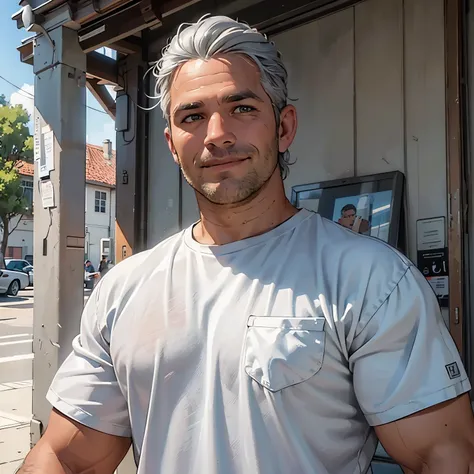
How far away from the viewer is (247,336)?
121 centimetres

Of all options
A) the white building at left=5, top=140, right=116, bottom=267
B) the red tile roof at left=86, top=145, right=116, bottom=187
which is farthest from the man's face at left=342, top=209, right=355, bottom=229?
the white building at left=5, top=140, right=116, bottom=267

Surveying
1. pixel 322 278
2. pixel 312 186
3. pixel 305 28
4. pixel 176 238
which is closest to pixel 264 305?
pixel 322 278

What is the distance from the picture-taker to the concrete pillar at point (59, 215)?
3.21 metres

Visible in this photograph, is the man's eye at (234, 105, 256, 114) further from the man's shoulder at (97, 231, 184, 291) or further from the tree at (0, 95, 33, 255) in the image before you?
the tree at (0, 95, 33, 255)

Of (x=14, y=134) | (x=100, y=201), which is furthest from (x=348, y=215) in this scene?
(x=100, y=201)

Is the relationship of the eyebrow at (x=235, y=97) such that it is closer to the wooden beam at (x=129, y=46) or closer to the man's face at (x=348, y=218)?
the man's face at (x=348, y=218)

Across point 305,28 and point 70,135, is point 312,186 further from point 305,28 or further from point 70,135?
point 70,135

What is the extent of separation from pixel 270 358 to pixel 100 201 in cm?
3570

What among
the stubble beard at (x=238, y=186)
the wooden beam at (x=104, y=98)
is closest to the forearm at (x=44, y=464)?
the stubble beard at (x=238, y=186)

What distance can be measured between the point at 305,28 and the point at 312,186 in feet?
3.49

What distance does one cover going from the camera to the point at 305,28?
3.58 m

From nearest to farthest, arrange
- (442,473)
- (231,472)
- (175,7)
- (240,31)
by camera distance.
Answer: (442,473), (231,472), (240,31), (175,7)

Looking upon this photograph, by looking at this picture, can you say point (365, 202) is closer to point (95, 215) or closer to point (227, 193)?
point (227, 193)

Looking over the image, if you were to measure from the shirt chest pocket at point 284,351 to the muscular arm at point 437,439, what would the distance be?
0.20 metres
